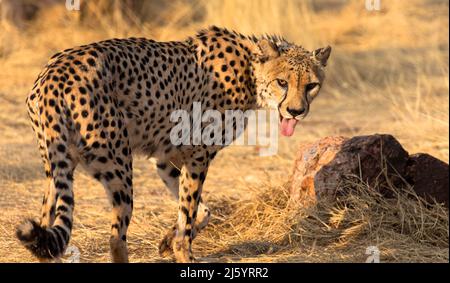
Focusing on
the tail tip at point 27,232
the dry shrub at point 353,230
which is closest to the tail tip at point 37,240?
the tail tip at point 27,232

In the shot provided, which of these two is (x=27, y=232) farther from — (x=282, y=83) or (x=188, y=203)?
(x=282, y=83)

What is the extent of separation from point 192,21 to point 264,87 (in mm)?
6486

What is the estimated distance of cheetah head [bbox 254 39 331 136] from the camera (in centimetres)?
571

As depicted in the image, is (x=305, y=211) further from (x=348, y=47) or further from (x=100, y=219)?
(x=348, y=47)

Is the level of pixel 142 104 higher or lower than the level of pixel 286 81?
lower

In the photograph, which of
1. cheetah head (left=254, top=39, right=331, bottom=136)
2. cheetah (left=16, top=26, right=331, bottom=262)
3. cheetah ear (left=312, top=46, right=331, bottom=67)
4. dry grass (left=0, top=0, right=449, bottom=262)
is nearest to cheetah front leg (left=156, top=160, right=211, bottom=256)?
cheetah (left=16, top=26, right=331, bottom=262)

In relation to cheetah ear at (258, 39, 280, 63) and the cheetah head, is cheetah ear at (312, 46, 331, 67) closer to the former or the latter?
the cheetah head

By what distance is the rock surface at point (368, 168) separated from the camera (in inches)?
240

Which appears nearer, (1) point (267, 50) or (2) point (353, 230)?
(1) point (267, 50)

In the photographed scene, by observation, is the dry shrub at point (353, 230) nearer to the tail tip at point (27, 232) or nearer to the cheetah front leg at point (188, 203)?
the cheetah front leg at point (188, 203)

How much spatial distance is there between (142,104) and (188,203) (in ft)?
2.43

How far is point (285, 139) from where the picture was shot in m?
9.05

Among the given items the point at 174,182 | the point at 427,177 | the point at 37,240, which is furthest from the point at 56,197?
the point at 427,177
